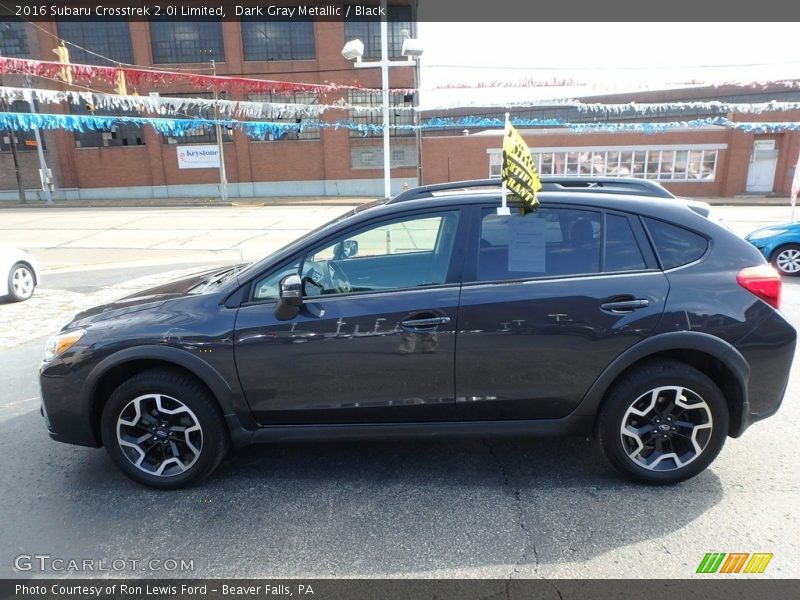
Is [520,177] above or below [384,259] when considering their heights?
above

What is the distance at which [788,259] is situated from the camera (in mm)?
9375

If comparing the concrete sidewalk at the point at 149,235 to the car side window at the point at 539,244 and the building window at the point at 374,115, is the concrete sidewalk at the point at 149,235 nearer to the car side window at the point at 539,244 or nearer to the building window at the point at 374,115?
the car side window at the point at 539,244

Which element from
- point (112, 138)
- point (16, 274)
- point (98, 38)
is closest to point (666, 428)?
point (16, 274)

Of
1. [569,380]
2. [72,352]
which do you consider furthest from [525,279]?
[72,352]

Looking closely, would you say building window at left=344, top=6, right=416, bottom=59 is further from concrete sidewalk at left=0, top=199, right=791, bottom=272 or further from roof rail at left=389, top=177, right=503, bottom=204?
roof rail at left=389, top=177, right=503, bottom=204

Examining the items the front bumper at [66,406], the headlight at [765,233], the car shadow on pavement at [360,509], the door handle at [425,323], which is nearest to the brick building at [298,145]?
Result: the headlight at [765,233]

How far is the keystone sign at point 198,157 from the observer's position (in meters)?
34.8

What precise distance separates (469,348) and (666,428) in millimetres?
1243

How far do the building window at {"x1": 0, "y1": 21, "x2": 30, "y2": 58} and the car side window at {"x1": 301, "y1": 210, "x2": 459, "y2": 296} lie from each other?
39900mm

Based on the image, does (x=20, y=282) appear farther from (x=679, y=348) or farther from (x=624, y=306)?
(x=679, y=348)

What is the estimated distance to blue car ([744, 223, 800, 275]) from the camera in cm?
930

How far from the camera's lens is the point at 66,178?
35594 mm

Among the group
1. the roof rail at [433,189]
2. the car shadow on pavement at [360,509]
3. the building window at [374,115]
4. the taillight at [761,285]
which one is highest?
the building window at [374,115]

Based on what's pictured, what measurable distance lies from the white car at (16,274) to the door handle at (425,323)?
7587 millimetres
